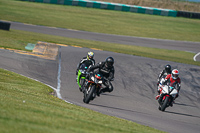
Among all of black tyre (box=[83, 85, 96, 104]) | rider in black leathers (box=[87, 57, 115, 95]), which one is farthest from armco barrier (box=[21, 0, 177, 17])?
black tyre (box=[83, 85, 96, 104])

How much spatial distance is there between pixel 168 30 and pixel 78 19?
40.2ft

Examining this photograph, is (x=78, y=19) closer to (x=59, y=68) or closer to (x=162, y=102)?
(x=59, y=68)

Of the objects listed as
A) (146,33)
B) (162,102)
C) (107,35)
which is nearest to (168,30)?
(146,33)

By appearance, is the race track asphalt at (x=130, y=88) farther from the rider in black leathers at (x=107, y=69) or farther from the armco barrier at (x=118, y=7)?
the armco barrier at (x=118, y=7)

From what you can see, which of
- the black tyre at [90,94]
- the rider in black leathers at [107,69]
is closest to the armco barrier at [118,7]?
the rider in black leathers at [107,69]

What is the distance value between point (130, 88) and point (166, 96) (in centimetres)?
303

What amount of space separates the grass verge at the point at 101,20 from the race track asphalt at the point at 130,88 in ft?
54.2

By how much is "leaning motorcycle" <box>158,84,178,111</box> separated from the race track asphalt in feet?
1.00

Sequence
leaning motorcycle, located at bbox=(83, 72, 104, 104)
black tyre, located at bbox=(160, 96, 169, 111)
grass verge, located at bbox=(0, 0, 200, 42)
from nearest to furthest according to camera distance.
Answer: leaning motorcycle, located at bbox=(83, 72, 104, 104)
black tyre, located at bbox=(160, 96, 169, 111)
grass verge, located at bbox=(0, 0, 200, 42)

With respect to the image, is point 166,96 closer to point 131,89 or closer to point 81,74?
point 131,89

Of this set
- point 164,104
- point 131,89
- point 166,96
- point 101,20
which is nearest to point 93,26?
point 101,20

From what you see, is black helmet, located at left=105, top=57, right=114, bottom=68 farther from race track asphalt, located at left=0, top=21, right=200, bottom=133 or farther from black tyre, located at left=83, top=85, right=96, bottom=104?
race track asphalt, located at left=0, top=21, right=200, bottom=133

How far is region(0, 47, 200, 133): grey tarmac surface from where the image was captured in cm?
1056

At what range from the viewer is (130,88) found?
15109 millimetres
